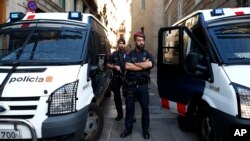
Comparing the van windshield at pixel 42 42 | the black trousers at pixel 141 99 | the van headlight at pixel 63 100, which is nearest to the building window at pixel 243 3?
the black trousers at pixel 141 99

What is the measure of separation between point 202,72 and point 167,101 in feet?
5.16

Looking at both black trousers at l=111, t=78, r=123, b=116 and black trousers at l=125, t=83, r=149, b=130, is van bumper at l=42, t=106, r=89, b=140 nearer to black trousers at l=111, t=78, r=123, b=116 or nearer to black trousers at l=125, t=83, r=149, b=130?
black trousers at l=125, t=83, r=149, b=130

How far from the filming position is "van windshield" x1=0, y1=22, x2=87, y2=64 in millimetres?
5484

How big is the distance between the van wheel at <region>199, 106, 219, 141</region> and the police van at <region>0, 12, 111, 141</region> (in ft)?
5.44

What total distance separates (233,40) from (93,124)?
257 cm

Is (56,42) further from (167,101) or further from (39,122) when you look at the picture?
(167,101)

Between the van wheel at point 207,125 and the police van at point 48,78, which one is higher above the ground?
the police van at point 48,78

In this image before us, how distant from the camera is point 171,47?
6.65 m

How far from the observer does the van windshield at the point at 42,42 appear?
18.0ft

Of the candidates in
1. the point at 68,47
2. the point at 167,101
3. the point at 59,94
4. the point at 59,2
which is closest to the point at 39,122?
the point at 59,94

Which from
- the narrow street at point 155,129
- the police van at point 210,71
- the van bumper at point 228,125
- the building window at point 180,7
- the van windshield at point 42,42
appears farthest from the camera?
the building window at point 180,7

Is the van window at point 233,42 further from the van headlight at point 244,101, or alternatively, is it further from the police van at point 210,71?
the van headlight at point 244,101

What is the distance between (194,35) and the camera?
5.93 m

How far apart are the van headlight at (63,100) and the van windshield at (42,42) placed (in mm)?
683
